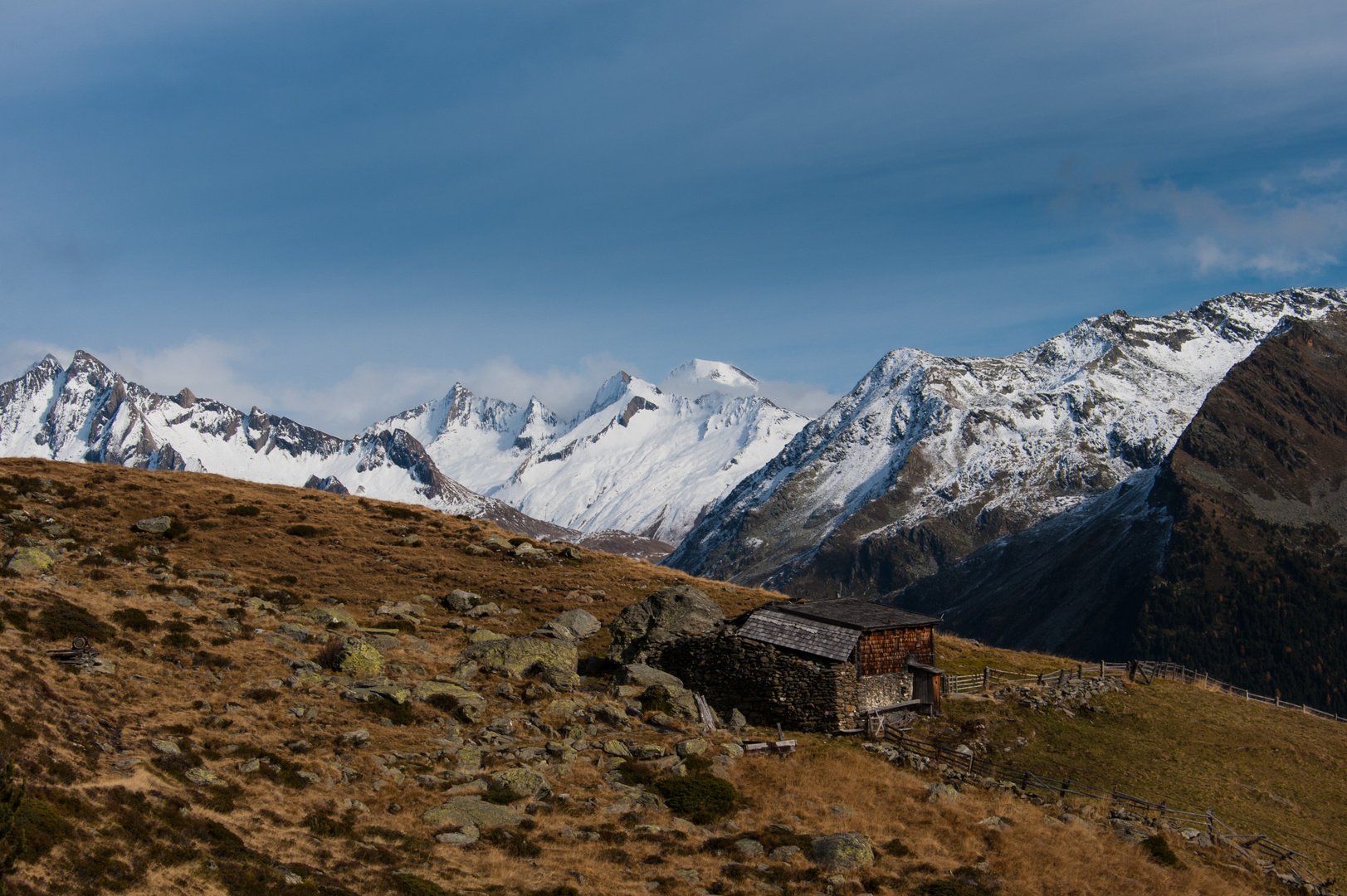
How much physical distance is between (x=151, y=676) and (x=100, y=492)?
37.0 m

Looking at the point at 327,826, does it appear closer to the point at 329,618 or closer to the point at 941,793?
the point at 329,618

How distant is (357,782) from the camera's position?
2984 centimetres

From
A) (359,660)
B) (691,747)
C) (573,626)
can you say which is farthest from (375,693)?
(573,626)

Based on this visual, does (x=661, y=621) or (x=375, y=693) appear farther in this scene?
(x=661, y=621)

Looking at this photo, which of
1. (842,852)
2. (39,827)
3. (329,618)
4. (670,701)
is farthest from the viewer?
(329,618)

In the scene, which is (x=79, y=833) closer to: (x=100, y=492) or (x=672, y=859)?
(x=672, y=859)

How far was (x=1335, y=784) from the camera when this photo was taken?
50.1 meters

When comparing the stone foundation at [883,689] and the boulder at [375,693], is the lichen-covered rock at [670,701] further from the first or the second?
the boulder at [375,693]

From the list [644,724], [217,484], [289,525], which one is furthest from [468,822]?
[217,484]

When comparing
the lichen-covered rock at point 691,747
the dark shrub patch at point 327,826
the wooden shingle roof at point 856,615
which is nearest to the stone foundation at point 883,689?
the wooden shingle roof at point 856,615

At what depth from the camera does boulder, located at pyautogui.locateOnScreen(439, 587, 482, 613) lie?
5403cm

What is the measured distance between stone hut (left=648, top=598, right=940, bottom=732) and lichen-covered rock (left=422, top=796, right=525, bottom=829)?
58.0 ft

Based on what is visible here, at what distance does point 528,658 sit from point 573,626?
31.2 feet

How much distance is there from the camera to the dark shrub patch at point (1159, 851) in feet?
110
